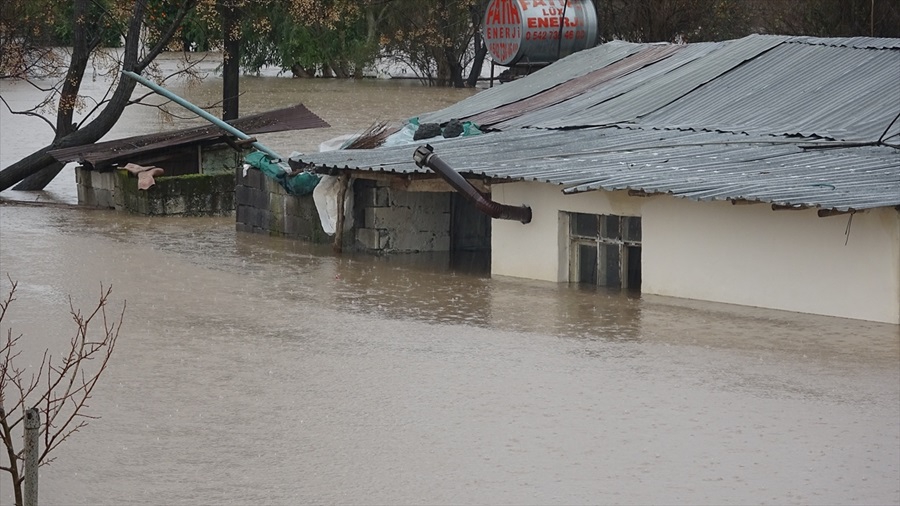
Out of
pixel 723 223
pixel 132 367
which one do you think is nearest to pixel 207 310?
pixel 132 367

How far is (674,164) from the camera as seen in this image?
17.4 meters

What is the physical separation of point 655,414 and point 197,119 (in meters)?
32.1

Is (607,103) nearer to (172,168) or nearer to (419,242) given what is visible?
(419,242)

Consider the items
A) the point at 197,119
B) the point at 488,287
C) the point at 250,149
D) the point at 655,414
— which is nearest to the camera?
the point at 655,414

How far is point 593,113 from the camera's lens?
21578 millimetres

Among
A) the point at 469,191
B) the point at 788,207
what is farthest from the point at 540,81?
the point at 788,207

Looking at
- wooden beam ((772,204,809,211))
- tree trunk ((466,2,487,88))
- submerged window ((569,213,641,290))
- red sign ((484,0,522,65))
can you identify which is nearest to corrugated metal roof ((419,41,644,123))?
red sign ((484,0,522,65))

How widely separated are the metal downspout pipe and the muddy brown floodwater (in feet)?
2.89

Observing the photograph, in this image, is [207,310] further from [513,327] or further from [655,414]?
[655,414]

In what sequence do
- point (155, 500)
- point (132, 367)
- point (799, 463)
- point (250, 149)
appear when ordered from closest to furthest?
1. point (155, 500)
2. point (799, 463)
3. point (132, 367)
4. point (250, 149)

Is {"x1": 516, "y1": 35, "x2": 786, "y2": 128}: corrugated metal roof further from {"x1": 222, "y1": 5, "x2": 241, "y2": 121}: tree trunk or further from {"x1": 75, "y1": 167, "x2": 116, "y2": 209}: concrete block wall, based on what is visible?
{"x1": 222, "y1": 5, "x2": 241, "y2": 121}: tree trunk

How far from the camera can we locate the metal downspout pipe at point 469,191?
1791 cm

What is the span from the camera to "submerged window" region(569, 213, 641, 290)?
17.8 meters

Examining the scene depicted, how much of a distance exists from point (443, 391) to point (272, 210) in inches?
416
